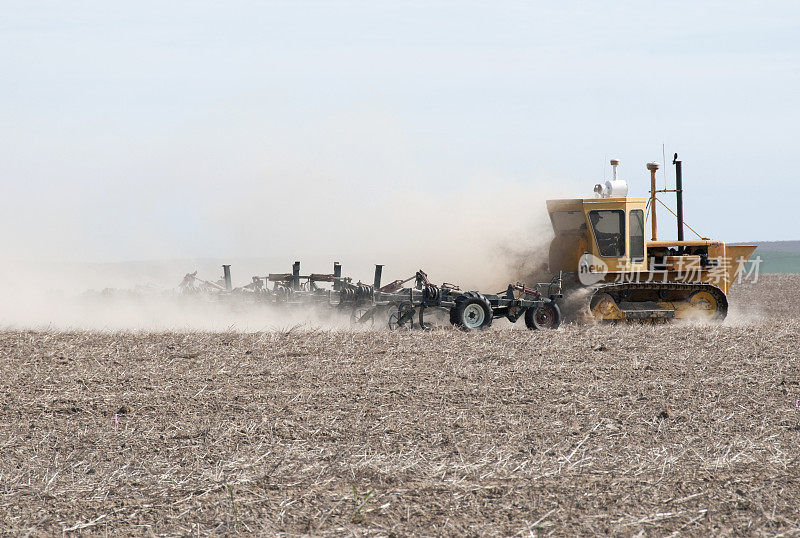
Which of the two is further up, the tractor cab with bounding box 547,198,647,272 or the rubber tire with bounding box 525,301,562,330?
the tractor cab with bounding box 547,198,647,272

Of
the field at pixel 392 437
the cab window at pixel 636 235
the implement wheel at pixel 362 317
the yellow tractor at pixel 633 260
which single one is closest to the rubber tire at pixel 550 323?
the yellow tractor at pixel 633 260

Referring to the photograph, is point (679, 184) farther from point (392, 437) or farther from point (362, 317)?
point (392, 437)

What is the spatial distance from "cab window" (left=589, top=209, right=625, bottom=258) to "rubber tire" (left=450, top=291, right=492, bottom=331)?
2.80 m

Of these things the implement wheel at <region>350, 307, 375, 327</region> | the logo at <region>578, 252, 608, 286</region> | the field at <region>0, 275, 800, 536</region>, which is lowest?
the field at <region>0, 275, 800, 536</region>

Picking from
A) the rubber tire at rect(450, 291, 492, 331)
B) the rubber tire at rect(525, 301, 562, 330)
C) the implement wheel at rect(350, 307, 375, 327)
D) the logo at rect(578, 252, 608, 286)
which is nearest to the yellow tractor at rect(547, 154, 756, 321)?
the logo at rect(578, 252, 608, 286)


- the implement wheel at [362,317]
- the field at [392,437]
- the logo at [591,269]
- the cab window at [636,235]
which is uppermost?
the cab window at [636,235]

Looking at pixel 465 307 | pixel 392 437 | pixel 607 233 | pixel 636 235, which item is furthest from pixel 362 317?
pixel 392 437

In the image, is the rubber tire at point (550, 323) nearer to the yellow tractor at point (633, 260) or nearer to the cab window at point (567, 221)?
the yellow tractor at point (633, 260)

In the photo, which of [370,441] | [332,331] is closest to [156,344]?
[332,331]

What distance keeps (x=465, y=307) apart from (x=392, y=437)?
322 inches

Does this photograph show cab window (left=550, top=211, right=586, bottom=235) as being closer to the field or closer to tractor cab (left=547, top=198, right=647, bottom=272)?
tractor cab (left=547, top=198, right=647, bottom=272)

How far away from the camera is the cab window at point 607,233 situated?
17109 mm

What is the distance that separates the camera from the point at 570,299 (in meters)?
17.1

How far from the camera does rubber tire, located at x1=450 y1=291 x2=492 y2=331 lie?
15.8m
